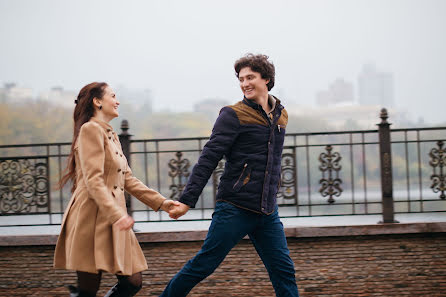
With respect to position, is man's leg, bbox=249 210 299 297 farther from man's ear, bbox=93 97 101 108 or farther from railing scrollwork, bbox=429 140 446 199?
railing scrollwork, bbox=429 140 446 199

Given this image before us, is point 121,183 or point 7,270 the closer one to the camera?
point 121,183

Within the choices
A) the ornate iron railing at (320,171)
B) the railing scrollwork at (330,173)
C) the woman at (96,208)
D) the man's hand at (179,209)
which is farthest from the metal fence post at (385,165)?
the woman at (96,208)

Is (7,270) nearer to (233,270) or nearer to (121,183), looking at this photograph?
(233,270)

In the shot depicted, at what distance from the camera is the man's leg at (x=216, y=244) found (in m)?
Result: 3.24

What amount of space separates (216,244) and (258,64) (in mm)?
1207

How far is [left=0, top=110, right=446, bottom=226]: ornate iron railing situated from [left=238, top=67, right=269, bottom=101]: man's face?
7.90ft

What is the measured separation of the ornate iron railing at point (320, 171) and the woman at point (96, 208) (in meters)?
2.53

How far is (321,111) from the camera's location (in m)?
36.1

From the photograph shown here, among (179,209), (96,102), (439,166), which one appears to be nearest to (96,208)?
(179,209)

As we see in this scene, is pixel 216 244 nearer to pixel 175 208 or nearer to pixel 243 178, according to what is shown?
pixel 175 208

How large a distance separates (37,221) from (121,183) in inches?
136

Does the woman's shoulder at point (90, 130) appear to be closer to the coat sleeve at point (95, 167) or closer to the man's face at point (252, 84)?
the coat sleeve at point (95, 167)

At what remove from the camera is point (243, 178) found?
3.24 meters

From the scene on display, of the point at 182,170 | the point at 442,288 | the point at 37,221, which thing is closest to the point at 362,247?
the point at 442,288
